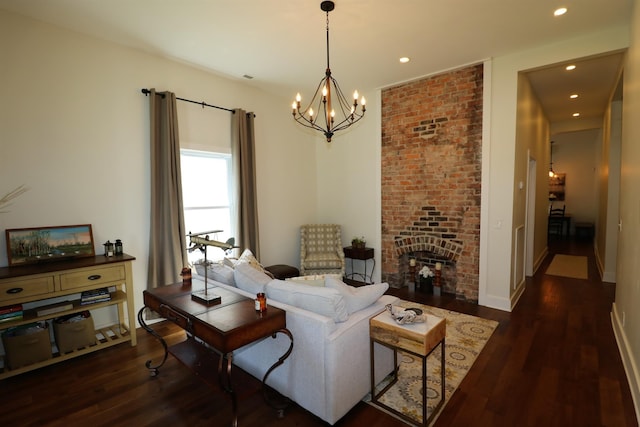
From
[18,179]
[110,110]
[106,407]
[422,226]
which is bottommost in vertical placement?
[106,407]

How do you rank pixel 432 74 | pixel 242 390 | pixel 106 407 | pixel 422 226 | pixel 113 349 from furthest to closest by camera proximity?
pixel 422 226 → pixel 432 74 → pixel 113 349 → pixel 106 407 → pixel 242 390

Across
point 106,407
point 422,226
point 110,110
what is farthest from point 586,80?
point 106,407

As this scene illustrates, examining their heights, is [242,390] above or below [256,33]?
below

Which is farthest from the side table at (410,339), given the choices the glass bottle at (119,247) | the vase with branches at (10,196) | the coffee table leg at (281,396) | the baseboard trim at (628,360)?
the vase with branches at (10,196)

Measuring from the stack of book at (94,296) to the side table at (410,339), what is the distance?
2.59 metres

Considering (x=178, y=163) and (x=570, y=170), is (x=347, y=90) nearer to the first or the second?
(x=178, y=163)

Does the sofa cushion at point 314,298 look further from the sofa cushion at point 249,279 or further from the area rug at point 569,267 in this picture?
the area rug at point 569,267

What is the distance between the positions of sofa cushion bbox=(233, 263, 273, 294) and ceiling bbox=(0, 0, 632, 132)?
7.61 feet

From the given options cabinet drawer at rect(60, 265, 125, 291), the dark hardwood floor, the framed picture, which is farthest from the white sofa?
the framed picture

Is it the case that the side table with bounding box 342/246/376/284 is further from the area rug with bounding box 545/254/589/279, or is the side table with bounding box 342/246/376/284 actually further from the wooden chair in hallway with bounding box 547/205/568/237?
the wooden chair in hallway with bounding box 547/205/568/237

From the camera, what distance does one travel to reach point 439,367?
104 inches

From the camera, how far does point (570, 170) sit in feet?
31.9

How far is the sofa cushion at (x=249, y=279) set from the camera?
251cm

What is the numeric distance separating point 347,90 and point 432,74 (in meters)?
1.30
